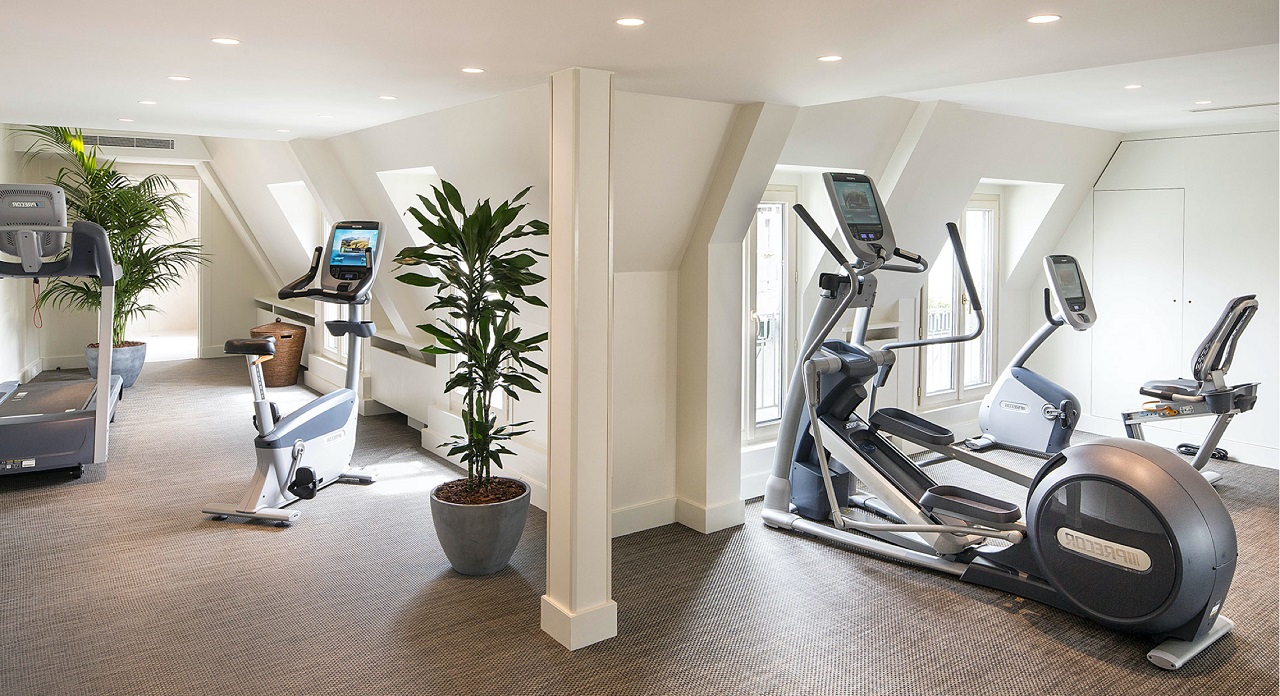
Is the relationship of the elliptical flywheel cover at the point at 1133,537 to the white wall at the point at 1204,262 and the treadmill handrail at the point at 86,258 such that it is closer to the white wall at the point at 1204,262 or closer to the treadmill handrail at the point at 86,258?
the white wall at the point at 1204,262

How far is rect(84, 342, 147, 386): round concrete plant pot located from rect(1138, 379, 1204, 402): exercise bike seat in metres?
8.27

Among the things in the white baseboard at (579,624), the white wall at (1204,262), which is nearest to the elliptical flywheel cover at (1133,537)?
the white baseboard at (579,624)

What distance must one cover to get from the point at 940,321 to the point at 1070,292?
1436 millimetres

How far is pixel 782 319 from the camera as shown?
5629 mm

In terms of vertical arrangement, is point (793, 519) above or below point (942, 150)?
below

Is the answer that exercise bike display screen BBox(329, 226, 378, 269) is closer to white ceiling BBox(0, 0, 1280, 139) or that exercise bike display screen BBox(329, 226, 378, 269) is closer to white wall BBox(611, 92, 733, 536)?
white ceiling BBox(0, 0, 1280, 139)

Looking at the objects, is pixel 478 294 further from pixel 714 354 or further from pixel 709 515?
pixel 709 515

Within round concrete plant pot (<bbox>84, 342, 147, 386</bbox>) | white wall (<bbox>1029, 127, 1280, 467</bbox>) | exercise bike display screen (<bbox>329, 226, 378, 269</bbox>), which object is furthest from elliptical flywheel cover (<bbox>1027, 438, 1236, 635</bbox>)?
round concrete plant pot (<bbox>84, 342, 147, 386</bbox>)

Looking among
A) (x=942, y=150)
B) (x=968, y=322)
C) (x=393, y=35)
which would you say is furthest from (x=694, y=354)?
(x=968, y=322)

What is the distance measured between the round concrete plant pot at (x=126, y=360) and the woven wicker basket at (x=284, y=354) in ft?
3.50

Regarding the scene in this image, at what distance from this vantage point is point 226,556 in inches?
171

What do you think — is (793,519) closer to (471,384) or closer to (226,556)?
(471,384)

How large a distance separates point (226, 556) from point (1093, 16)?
4207 mm

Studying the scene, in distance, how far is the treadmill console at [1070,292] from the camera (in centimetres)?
530
